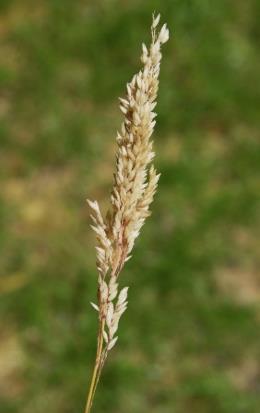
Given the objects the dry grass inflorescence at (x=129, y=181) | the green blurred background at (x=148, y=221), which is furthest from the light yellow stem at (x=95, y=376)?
the green blurred background at (x=148, y=221)

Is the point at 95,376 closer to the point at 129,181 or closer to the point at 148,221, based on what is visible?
the point at 129,181

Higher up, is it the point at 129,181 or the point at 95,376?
the point at 129,181

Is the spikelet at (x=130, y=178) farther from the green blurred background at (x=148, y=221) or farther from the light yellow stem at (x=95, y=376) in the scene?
the green blurred background at (x=148, y=221)

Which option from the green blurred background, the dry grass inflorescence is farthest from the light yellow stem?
the green blurred background

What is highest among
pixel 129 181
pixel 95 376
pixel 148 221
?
pixel 148 221

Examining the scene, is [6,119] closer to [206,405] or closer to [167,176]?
[167,176]

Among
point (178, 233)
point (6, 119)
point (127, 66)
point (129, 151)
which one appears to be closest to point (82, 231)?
point (178, 233)

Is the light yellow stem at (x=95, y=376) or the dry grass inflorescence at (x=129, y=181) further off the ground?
the dry grass inflorescence at (x=129, y=181)

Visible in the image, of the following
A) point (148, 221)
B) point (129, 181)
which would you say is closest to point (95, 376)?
point (129, 181)

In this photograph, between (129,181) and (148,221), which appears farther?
(148,221)
